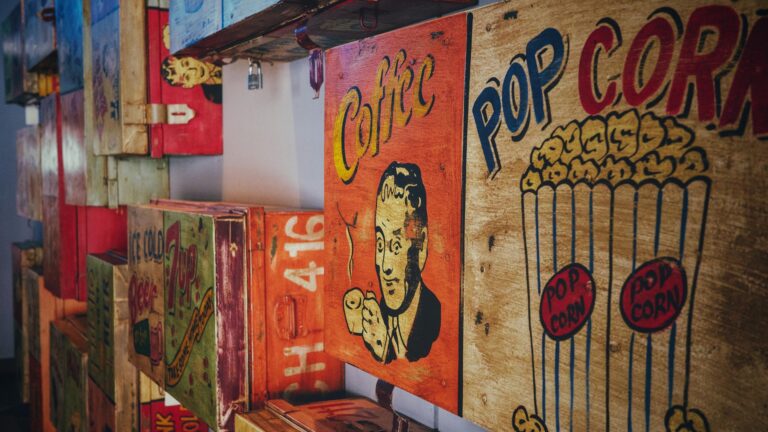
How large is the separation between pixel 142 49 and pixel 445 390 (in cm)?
239

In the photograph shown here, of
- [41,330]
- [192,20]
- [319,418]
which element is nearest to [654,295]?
[319,418]

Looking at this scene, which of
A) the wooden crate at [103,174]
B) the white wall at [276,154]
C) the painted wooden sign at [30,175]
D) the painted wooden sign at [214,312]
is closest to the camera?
the painted wooden sign at [214,312]

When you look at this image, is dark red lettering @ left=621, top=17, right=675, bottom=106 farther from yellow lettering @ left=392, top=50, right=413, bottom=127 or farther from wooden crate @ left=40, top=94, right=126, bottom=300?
wooden crate @ left=40, top=94, right=126, bottom=300

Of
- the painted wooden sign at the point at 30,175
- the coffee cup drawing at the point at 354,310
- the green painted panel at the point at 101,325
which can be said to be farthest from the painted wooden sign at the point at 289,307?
the painted wooden sign at the point at 30,175

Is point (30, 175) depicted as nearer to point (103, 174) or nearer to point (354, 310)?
point (103, 174)

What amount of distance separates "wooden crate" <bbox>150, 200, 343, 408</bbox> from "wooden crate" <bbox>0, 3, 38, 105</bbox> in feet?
14.1

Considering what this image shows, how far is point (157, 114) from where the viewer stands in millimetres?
3029

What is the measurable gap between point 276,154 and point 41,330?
2.98 m

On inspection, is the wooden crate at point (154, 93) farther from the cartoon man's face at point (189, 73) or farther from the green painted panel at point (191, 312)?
the green painted panel at point (191, 312)

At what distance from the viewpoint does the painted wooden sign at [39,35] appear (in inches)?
170

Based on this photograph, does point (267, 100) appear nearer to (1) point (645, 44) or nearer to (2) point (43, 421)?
(1) point (645, 44)

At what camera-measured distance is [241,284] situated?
6.57 ft

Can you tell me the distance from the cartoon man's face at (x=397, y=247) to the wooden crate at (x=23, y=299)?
184 inches

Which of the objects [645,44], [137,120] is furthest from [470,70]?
[137,120]
